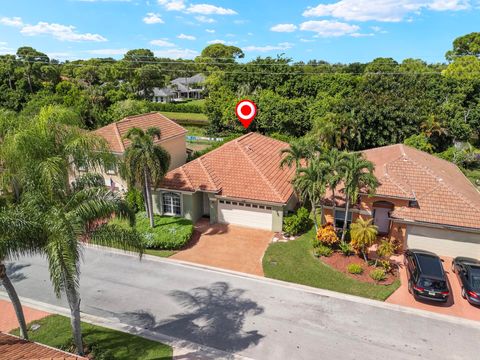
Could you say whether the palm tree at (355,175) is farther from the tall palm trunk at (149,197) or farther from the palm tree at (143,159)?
the tall palm trunk at (149,197)

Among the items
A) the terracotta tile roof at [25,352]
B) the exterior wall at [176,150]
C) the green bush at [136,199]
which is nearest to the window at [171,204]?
the green bush at [136,199]

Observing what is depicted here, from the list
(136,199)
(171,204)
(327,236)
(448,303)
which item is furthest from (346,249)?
(136,199)

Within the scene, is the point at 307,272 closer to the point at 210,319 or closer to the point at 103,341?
the point at 210,319

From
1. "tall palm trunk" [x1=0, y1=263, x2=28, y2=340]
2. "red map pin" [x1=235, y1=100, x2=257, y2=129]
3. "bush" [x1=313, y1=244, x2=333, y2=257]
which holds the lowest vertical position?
"bush" [x1=313, y1=244, x2=333, y2=257]

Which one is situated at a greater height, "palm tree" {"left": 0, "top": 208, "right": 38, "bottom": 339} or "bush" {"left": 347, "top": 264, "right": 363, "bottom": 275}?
"palm tree" {"left": 0, "top": 208, "right": 38, "bottom": 339}

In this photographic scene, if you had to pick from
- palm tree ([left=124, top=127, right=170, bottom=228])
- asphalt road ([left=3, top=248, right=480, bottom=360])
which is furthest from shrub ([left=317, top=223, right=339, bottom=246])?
palm tree ([left=124, top=127, right=170, bottom=228])

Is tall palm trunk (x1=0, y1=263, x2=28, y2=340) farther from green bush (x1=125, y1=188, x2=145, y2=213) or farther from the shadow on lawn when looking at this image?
green bush (x1=125, y1=188, x2=145, y2=213)

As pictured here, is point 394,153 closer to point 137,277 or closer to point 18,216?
point 137,277
